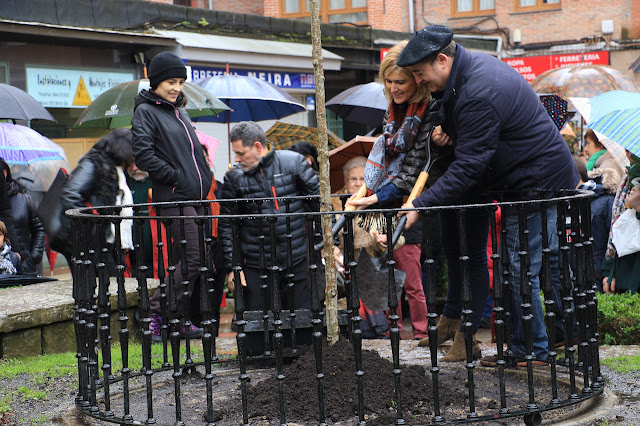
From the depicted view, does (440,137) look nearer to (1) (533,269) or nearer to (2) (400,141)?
(2) (400,141)

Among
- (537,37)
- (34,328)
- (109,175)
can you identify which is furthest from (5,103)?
(537,37)

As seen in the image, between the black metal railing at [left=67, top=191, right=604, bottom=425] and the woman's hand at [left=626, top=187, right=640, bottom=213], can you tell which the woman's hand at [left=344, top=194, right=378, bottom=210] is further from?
the woman's hand at [left=626, top=187, right=640, bottom=213]

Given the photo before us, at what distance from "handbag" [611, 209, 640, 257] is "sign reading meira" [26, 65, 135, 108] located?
30.7ft

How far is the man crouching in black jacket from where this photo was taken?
6711 millimetres

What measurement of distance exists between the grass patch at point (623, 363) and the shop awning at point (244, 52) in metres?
11.5

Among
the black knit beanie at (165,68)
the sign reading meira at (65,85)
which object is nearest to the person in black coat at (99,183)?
the black knit beanie at (165,68)

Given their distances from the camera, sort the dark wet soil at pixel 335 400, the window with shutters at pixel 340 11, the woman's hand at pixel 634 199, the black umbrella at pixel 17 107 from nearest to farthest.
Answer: the dark wet soil at pixel 335 400 → the woman's hand at pixel 634 199 → the black umbrella at pixel 17 107 → the window with shutters at pixel 340 11

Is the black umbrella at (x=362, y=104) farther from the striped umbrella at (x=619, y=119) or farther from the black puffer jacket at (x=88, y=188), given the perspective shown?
the black puffer jacket at (x=88, y=188)

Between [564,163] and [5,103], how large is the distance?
6420 millimetres

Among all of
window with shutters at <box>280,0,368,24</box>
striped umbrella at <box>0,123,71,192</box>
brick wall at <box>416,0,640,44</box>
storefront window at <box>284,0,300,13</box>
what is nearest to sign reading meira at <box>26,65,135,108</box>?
striped umbrella at <box>0,123,71,192</box>

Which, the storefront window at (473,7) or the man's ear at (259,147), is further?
the storefront window at (473,7)

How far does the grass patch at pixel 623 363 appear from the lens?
512cm

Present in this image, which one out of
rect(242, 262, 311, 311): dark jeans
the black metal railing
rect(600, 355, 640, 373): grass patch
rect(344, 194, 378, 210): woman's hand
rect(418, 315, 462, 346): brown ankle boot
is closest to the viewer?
the black metal railing

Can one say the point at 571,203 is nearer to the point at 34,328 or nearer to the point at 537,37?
the point at 34,328
